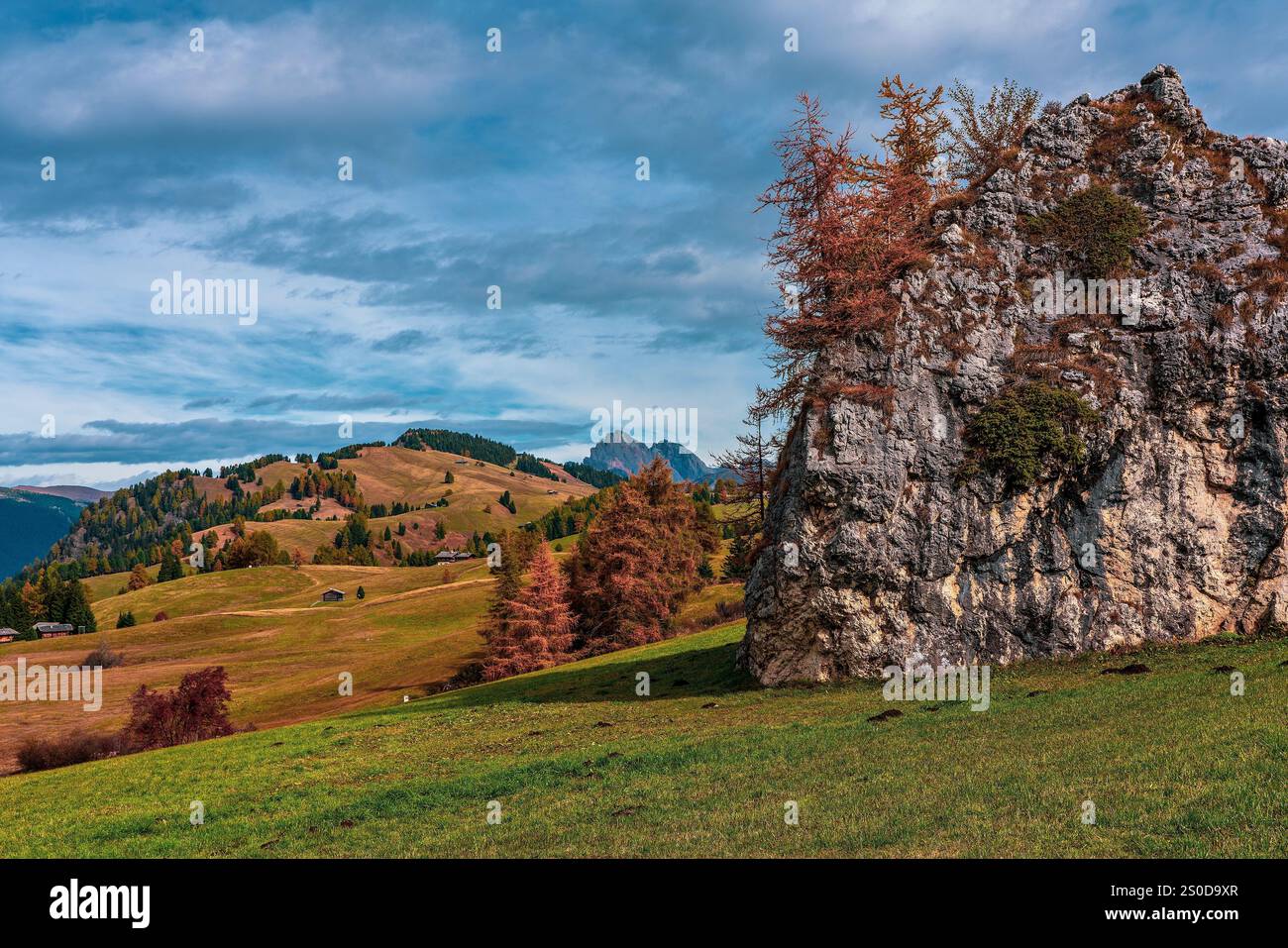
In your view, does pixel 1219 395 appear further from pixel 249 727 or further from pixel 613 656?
pixel 249 727

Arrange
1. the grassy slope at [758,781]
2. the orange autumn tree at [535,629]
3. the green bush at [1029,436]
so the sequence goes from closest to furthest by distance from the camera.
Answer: the grassy slope at [758,781], the green bush at [1029,436], the orange autumn tree at [535,629]

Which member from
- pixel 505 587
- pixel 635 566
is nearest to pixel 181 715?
pixel 505 587

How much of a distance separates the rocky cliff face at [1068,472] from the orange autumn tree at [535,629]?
130 ft

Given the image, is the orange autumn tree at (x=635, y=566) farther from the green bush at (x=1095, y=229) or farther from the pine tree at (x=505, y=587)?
the green bush at (x=1095, y=229)

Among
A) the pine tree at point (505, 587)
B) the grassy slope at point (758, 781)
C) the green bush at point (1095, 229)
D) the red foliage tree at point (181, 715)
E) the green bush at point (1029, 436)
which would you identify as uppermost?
the green bush at point (1095, 229)

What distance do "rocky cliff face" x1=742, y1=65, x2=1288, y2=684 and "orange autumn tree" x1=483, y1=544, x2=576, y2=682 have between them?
39.6 metres

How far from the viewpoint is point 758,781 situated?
20.4 metres

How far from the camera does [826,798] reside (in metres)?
17.4

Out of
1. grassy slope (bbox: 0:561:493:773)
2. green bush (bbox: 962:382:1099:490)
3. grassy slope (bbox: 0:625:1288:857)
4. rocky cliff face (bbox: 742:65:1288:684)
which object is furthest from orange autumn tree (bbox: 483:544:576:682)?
green bush (bbox: 962:382:1099:490)

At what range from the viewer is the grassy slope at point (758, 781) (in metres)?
13.9

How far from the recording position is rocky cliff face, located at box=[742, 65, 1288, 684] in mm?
35062

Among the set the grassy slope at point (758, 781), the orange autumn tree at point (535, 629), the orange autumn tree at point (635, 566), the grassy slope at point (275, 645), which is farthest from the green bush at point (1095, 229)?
the grassy slope at point (275, 645)
